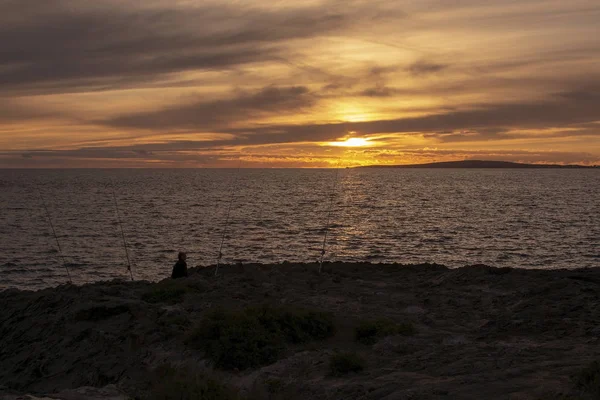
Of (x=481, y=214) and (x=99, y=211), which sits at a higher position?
(x=99, y=211)

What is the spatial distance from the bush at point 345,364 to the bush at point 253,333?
56.0 inches

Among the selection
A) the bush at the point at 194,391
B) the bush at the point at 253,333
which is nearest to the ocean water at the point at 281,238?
the bush at the point at 253,333

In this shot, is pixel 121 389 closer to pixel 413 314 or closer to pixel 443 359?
pixel 443 359

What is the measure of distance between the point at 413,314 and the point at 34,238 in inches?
1501

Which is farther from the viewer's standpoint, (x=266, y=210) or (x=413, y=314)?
(x=266, y=210)

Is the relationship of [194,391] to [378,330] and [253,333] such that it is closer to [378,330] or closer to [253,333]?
[253,333]

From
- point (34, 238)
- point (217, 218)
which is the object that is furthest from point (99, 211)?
point (34, 238)

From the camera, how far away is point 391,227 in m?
50.6

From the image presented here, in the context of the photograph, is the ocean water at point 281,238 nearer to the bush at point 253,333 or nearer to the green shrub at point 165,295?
the green shrub at point 165,295

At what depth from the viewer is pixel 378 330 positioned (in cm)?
1156

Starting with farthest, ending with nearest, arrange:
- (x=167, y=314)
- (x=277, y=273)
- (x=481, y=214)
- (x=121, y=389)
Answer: (x=481, y=214)
(x=277, y=273)
(x=167, y=314)
(x=121, y=389)

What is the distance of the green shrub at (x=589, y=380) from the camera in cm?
704

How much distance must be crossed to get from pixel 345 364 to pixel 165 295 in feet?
24.0


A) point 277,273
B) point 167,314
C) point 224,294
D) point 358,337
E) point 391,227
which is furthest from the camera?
point 391,227
